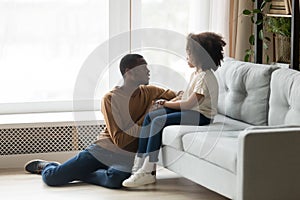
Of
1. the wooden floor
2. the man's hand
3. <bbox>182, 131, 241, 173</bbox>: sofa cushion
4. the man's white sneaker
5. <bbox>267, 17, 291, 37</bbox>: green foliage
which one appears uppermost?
<bbox>267, 17, 291, 37</bbox>: green foliage

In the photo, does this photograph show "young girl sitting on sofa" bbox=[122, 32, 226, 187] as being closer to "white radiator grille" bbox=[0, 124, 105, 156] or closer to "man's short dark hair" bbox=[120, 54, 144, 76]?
"man's short dark hair" bbox=[120, 54, 144, 76]

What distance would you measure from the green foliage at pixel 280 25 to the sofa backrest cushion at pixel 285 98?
2.77 ft

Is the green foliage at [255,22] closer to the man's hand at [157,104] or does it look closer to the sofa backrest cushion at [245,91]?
the sofa backrest cushion at [245,91]

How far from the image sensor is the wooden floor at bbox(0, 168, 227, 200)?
4.26 metres

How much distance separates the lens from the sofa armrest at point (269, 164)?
3705 millimetres

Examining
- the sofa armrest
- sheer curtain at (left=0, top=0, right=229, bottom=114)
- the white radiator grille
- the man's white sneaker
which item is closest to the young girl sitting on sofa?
the man's white sneaker

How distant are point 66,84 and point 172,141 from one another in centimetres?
146

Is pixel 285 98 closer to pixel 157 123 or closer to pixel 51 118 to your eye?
pixel 157 123

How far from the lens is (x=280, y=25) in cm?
521

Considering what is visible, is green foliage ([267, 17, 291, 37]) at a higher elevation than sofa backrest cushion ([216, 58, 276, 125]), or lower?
higher

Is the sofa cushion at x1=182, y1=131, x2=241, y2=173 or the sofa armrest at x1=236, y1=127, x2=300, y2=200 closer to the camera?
the sofa armrest at x1=236, y1=127, x2=300, y2=200

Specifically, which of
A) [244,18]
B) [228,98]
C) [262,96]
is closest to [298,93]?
[262,96]

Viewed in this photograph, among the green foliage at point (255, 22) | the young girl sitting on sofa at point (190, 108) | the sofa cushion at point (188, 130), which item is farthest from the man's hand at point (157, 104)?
the green foliage at point (255, 22)

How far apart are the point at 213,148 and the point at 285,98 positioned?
581 mm
